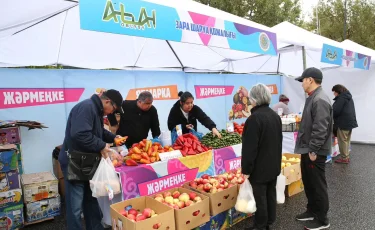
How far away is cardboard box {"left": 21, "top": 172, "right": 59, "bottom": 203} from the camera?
4105mm

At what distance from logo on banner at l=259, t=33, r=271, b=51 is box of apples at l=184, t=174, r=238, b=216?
7.54ft

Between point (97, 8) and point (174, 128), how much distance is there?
2541mm

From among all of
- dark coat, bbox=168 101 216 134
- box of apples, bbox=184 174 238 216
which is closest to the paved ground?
box of apples, bbox=184 174 238 216

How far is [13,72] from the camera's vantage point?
518 cm

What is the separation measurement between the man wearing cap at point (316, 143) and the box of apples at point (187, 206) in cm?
143

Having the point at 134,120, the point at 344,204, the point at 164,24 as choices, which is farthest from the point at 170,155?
the point at 344,204

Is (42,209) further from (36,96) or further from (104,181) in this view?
(36,96)

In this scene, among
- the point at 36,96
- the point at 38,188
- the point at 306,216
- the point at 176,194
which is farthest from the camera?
the point at 36,96

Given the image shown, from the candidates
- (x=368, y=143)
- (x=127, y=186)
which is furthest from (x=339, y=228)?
(x=368, y=143)

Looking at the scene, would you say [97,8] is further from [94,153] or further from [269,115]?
[269,115]

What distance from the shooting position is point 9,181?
12.9 feet

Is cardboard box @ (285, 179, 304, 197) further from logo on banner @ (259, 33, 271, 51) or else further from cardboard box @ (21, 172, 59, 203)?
cardboard box @ (21, 172, 59, 203)

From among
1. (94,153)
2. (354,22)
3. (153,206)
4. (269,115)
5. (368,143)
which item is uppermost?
(354,22)

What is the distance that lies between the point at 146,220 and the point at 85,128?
3.60 ft
